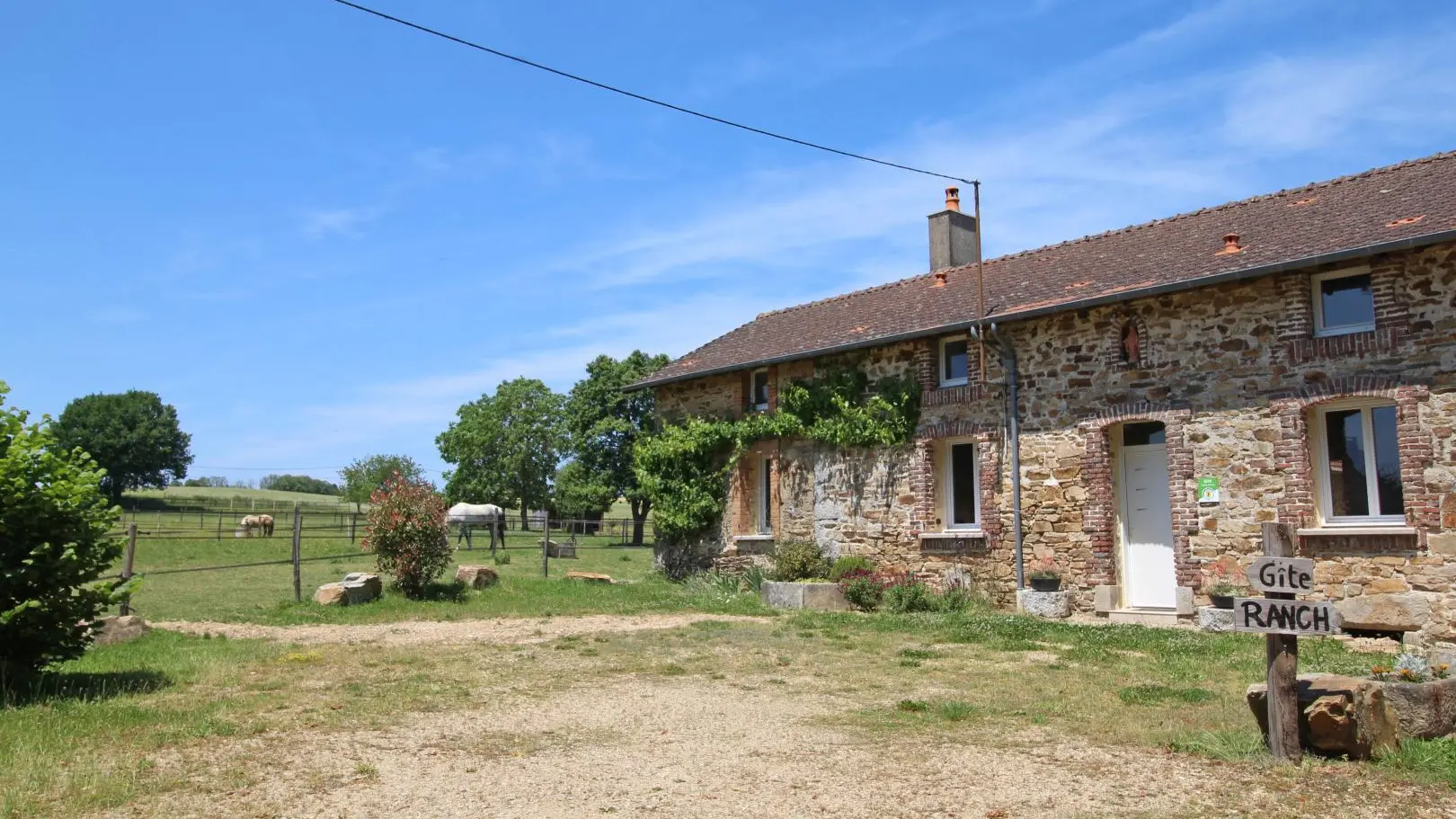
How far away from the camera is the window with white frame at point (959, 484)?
51.6 ft

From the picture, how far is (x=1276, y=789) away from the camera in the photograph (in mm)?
5398

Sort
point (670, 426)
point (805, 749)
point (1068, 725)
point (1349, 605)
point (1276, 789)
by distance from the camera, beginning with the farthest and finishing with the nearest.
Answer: point (670, 426), point (1349, 605), point (1068, 725), point (805, 749), point (1276, 789)

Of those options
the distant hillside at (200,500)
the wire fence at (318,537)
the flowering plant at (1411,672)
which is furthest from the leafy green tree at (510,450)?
the flowering plant at (1411,672)

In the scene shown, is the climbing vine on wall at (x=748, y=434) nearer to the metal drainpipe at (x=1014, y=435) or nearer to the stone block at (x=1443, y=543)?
the metal drainpipe at (x=1014, y=435)

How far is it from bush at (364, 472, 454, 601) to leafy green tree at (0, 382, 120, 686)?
294 inches

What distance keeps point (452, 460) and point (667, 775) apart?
165ft

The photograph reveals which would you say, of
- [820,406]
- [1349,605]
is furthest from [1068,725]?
[820,406]

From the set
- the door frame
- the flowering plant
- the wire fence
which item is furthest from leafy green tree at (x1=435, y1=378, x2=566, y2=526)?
the flowering plant

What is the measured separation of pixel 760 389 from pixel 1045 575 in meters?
6.71

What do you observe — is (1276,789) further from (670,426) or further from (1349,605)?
(670,426)

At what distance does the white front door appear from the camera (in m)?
13.4

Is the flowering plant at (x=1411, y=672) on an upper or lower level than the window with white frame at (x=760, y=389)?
lower

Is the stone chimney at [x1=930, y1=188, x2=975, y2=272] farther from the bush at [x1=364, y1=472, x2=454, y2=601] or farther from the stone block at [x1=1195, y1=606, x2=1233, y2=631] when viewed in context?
the bush at [x1=364, y1=472, x2=454, y2=601]

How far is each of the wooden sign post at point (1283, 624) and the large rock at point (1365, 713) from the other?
0.13m
